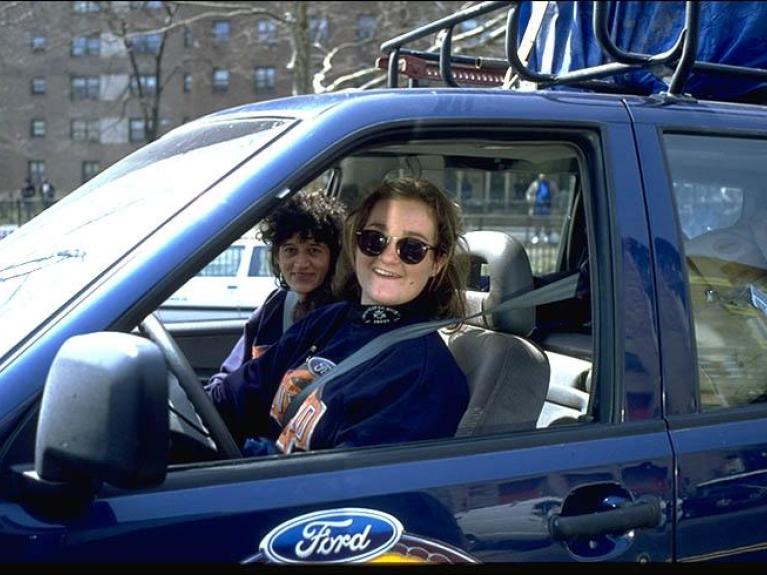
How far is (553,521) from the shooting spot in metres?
1.82

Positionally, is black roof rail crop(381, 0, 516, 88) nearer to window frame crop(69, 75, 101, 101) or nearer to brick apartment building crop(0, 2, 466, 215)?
brick apartment building crop(0, 2, 466, 215)

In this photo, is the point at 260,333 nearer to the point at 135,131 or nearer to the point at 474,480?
the point at 474,480

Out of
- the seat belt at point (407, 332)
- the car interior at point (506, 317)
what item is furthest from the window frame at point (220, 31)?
the seat belt at point (407, 332)

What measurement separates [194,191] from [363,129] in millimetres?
353

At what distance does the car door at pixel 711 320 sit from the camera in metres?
1.94

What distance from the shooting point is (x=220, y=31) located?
35.0 metres

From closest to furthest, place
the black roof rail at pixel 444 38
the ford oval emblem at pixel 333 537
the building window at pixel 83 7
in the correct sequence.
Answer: the ford oval emblem at pixel 333 537 → the black roof rail at pixel 444 38 → the building window at pixel 83 7

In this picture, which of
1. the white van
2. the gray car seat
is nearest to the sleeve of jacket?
the gray car seat

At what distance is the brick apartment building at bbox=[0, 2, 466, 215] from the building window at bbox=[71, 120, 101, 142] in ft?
0.15

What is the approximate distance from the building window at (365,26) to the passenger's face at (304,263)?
1827 cm

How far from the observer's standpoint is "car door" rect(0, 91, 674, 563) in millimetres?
1608

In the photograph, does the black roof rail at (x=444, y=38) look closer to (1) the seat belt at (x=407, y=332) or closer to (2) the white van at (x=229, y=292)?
(1) the seat belt at (x=407, y=332)

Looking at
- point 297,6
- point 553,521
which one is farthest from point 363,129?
point 297,6

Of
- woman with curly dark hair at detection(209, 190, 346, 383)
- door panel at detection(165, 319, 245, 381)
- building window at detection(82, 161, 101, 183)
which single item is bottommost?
building window at detection(82, 161, 101, 183)
